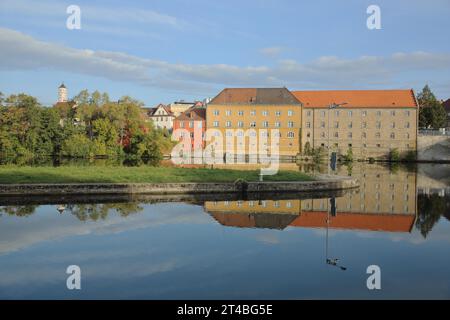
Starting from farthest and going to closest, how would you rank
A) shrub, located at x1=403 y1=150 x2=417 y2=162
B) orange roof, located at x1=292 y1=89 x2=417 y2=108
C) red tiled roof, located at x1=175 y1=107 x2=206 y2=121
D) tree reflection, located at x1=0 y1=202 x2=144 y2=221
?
1. red tiled roof, located at x1=175 y1=107 x2=206 y2=121
2. orange roof, located at x1=292 y1=89 x2=417 y2=108
3. shrub, located at x1=403 y1=150 x2=417 y2=162
4. tree reflection, located at x1=0 y1=202 x2=144 y2=221

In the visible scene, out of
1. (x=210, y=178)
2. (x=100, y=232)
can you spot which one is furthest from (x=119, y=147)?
(x=100, y=232)

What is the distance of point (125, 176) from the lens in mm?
26172

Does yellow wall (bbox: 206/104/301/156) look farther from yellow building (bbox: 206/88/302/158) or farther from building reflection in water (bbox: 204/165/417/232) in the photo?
building reflection in water (bbox: 204/165/417/232)

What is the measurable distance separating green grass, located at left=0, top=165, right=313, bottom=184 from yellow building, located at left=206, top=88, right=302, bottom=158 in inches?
1511

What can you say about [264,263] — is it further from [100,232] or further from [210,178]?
[210,178]

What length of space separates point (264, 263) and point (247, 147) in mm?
57903

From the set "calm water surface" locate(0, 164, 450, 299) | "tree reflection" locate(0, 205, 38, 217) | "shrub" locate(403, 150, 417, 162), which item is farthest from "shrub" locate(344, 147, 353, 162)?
"tree reflection" locate(0, 205, 38, 217)

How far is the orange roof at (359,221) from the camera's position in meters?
17.0

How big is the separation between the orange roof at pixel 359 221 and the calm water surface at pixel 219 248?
1.7 inches

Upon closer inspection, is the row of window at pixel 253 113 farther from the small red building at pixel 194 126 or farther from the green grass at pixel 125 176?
the green grass at pixel 125 176

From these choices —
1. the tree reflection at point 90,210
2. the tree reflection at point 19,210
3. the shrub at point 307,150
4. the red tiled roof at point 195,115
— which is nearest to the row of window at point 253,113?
the red tiled roof at point 195,115

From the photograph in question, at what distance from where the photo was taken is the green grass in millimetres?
24531

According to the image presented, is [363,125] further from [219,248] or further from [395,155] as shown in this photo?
[219,248]
